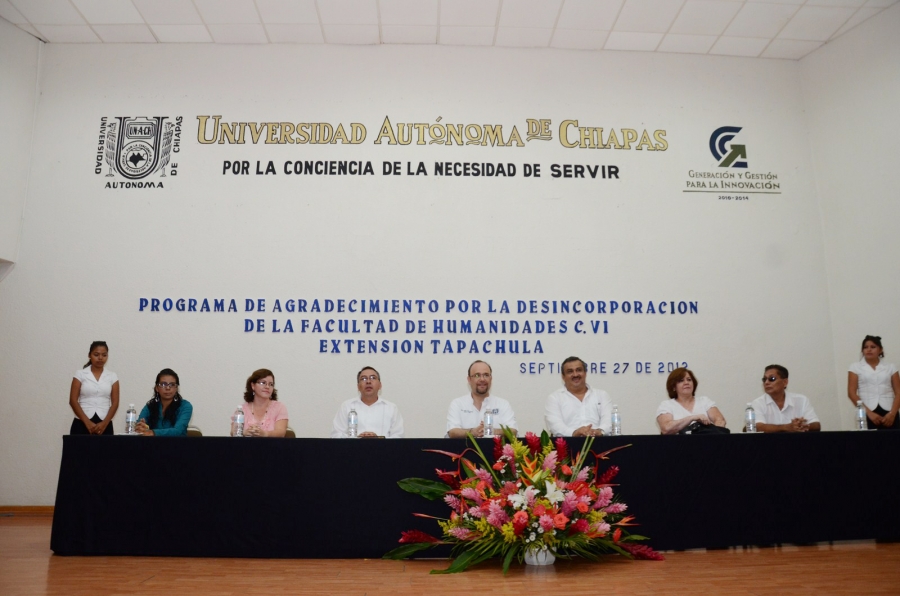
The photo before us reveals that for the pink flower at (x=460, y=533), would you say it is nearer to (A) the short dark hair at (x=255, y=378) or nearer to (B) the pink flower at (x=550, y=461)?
(B) the pink flower at (x=550, y=461)

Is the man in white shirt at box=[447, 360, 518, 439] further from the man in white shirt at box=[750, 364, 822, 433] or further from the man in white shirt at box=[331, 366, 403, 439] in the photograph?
the man in white shirt at box=[750, 364, 822, 433]

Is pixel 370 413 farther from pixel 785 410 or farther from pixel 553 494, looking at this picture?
pixel 785 410

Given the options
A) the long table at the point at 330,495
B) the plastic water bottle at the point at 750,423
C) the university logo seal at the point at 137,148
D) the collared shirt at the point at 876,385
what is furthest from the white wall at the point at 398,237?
the long table at the point at 330,495

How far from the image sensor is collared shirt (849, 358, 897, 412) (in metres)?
4.88

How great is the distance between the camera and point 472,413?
4.50 m

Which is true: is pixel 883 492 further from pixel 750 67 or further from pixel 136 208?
pixel 136 208

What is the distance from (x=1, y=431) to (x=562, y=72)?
5798mm

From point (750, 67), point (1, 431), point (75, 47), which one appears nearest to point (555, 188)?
point (750, 67)

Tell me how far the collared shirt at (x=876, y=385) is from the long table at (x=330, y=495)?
1769mm

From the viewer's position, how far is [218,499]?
11.0ft

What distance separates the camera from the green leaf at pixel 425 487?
323 cm

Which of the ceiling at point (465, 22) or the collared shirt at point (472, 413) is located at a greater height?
the ceiling at point (465, 22)

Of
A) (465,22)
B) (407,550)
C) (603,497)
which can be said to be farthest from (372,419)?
(465,22)

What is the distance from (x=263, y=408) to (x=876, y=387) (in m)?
4.36
